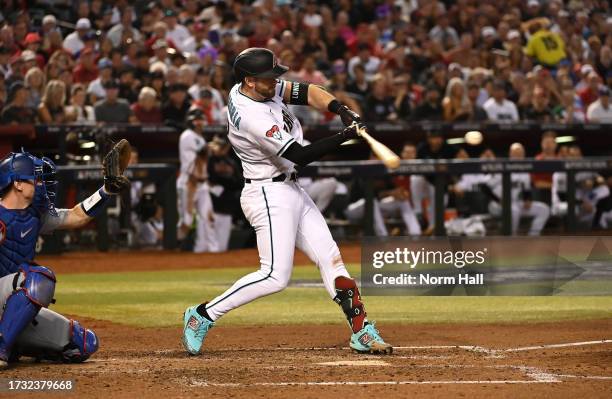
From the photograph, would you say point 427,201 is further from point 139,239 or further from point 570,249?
point 570,249

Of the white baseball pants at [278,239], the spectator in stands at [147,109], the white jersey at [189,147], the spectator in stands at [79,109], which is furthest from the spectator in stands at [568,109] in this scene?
the white baseball pants at [278,239]

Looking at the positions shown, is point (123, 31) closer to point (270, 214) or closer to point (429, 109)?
point (429, 109)

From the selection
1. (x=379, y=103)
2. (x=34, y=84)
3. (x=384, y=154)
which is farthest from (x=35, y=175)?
(x=379, y=103)

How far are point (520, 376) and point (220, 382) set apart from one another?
1.61m

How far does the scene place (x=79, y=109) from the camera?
14750mm

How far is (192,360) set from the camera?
22.2 feet

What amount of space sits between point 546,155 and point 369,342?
9.89 metres

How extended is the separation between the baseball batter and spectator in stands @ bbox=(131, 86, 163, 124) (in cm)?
844

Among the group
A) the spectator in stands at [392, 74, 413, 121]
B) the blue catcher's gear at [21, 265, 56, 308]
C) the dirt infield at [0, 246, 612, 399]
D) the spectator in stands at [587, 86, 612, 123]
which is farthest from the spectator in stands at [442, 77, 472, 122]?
the blue catcher's gear at [21, 265, 56, 308]

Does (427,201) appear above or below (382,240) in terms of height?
below

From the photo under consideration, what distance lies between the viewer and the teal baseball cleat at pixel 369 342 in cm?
688

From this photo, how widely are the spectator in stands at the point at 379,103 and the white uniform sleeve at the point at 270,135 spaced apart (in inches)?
398

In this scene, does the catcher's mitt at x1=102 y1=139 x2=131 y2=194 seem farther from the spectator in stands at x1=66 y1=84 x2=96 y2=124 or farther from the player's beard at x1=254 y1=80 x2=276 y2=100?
the spectator in stands at x1=66 y1=84 x2=96 y2=124

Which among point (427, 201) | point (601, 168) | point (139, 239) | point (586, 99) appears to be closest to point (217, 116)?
point (139, 239)
